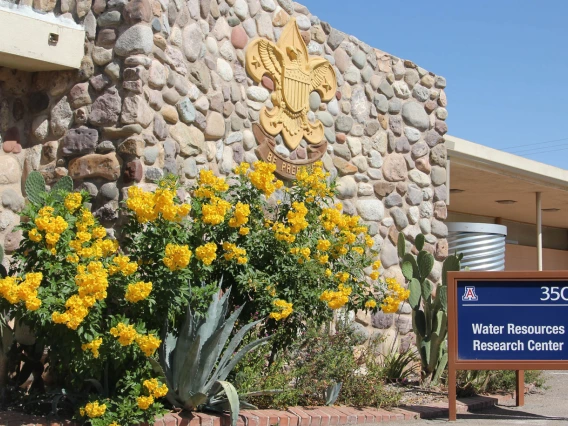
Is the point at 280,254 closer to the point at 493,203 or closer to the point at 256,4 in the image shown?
the point at 256,4

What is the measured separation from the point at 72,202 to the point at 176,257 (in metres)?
0.87

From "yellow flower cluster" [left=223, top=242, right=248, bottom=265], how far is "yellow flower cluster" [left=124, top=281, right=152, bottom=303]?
1.12 m

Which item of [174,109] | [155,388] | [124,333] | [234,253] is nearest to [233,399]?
[155,388]

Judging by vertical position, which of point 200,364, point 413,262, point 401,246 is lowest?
point 200,364

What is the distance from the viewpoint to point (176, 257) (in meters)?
5.95

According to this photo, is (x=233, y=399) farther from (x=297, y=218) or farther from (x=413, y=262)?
(x=413, y=262)

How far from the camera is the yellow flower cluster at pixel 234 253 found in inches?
265

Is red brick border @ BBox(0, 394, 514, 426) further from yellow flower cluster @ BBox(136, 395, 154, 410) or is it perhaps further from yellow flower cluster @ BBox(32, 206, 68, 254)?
yellow flower cluster @ BBox(32, 206, 68, 254)

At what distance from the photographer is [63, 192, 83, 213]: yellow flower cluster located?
608 cm

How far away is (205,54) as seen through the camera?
8.18 metres

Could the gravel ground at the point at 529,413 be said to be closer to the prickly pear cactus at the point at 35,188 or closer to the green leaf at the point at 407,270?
the green leaf at the point at 407,270

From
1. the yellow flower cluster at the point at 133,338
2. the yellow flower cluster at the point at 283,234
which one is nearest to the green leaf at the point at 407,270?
the yellow flower cluster at the point at 283,234

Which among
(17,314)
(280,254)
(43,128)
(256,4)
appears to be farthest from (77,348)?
(256,4)

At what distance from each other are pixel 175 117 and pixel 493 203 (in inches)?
475
